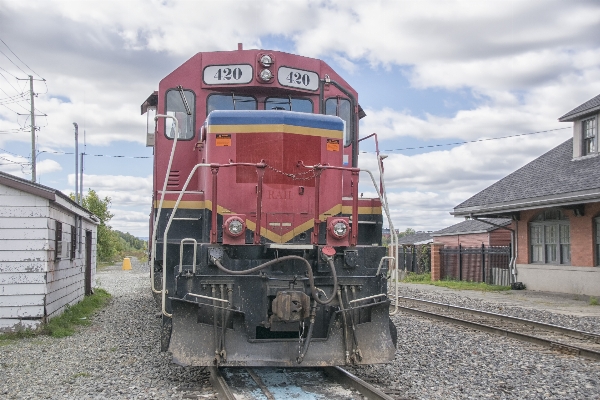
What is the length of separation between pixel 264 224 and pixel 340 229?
80 centimetres

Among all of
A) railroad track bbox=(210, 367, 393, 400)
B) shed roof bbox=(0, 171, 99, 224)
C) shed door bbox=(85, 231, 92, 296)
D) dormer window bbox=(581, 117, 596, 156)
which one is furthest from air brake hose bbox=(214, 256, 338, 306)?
dormer window bbox=(581, 117, 596, 156)

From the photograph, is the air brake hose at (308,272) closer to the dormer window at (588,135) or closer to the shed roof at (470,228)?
the dormer window at (588,135)

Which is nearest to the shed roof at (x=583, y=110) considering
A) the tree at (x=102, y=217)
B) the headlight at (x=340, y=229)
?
the headlight at (x=340, y=229)

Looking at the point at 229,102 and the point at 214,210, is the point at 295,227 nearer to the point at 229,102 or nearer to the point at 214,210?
the point at 214,210

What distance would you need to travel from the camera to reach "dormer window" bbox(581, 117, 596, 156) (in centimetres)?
1848

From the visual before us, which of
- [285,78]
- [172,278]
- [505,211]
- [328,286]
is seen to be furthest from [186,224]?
[505,211]

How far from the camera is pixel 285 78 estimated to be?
7516mm

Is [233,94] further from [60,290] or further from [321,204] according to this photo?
[60,290]

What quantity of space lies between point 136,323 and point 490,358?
617 centimetres

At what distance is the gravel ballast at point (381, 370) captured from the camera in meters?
5.77

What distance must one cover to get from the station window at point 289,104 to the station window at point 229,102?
0.66 feet

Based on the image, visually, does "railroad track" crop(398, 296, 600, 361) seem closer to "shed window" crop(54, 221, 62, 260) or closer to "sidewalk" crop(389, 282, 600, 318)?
"sidewalk" crop(389, 282, 600, 318)

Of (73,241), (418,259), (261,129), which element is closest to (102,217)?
(418,259)

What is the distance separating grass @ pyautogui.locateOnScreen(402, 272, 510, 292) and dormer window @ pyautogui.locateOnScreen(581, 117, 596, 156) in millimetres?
5074
